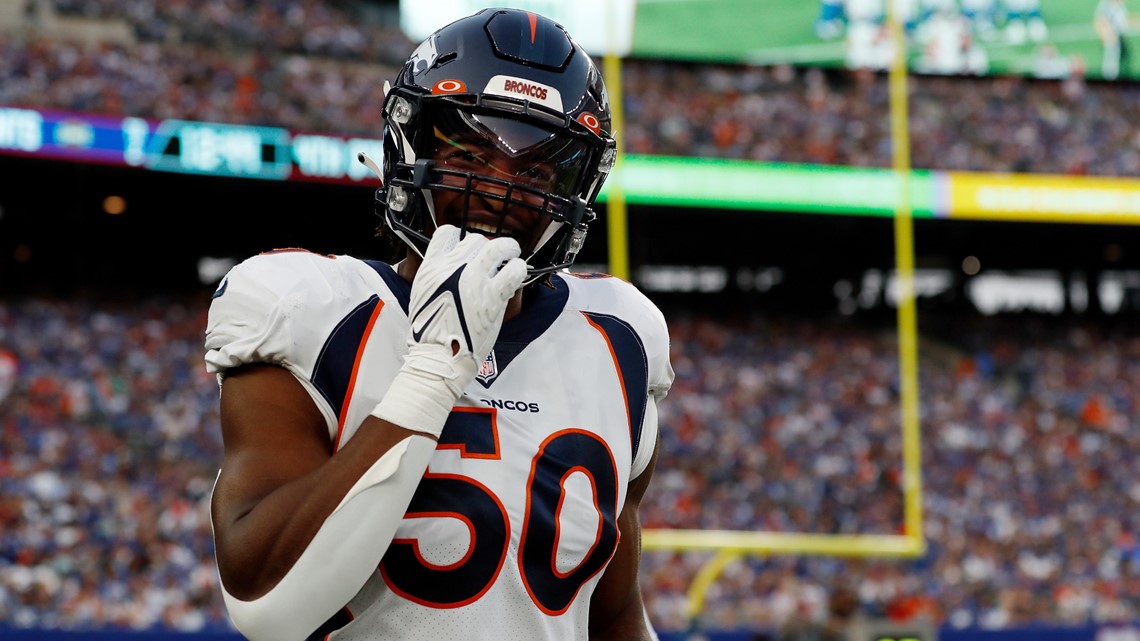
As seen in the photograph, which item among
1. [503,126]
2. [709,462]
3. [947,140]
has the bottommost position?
[709,462]

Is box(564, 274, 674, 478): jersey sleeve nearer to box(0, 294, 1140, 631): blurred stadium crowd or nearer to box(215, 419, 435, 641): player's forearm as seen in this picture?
box(215, 419, 435, 641): player's forearm

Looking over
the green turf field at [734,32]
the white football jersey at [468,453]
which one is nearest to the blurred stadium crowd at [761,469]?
the green turf field at [734,32]

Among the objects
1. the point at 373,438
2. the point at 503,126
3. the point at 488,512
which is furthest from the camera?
the point at 503,126

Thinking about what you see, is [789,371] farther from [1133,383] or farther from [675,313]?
[1133,383]

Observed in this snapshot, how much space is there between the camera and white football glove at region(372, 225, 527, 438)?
1408 mm

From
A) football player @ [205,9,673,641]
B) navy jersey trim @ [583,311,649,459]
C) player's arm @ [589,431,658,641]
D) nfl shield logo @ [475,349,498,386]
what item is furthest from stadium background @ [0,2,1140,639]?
nfl shield logo @ [475,349,498,386]

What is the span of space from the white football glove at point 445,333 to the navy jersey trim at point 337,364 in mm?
124

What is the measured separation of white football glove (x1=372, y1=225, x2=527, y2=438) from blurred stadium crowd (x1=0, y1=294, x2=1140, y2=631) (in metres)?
8.70

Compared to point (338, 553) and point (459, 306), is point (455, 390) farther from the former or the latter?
point (338, 553)

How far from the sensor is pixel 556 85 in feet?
5.65

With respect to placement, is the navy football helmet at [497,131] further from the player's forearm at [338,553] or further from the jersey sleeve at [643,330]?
the player's forearm at [338,553]

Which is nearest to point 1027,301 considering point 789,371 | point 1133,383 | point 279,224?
point 1133,383

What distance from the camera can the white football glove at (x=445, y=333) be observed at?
141cm

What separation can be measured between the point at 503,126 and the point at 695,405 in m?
12.7
